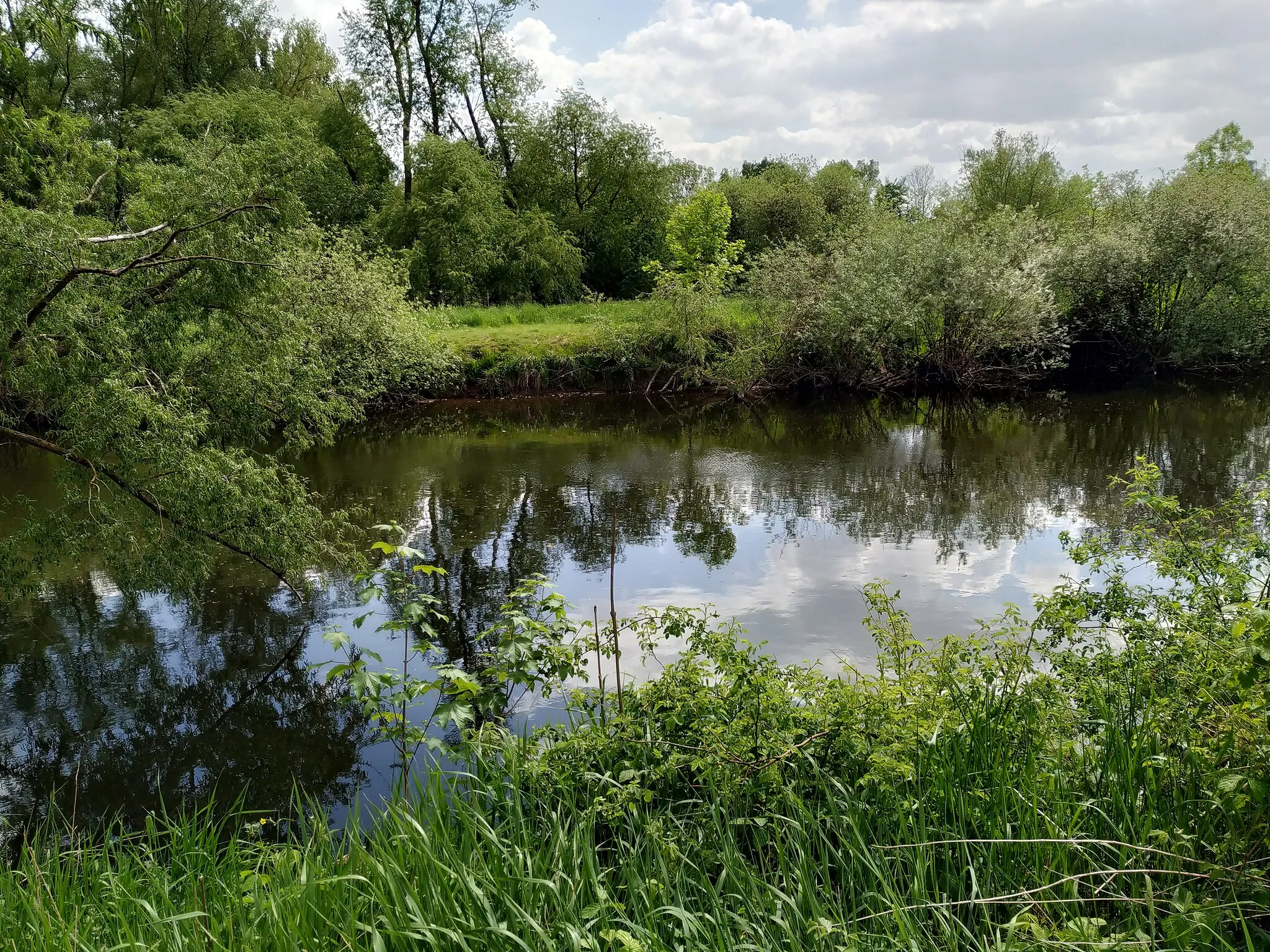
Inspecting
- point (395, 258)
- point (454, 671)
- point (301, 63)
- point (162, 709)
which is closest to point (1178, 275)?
point (395, 258)

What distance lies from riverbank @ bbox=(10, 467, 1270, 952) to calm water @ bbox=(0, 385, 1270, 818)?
1.31 metres

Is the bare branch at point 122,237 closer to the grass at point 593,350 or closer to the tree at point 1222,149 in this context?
the grass at point 593,350

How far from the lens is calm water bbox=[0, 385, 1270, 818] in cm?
816

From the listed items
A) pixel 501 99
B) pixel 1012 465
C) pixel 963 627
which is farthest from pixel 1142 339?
pixel 501 99

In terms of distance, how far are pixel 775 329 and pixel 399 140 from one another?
24092 millimetres

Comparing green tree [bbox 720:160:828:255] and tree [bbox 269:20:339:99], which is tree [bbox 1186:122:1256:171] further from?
tree [bbox 269:20:339:99]

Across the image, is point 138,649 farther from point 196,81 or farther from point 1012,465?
point 196,81

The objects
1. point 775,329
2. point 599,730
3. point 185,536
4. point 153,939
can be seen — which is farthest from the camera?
point 775,329

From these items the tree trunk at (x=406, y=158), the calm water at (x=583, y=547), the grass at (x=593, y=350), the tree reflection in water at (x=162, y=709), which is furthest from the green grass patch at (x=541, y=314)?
the tree reflection in water at (x=162, y=709)

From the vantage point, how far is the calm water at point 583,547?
8.16 metres

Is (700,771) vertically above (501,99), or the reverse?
(501,99)

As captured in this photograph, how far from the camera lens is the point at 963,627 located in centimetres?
957

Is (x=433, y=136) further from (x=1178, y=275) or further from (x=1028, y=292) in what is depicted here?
(x=1178, y=275)

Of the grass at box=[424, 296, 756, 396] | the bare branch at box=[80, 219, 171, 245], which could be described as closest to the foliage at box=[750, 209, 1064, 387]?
the grass at box=[424, 296, 756, 396]
